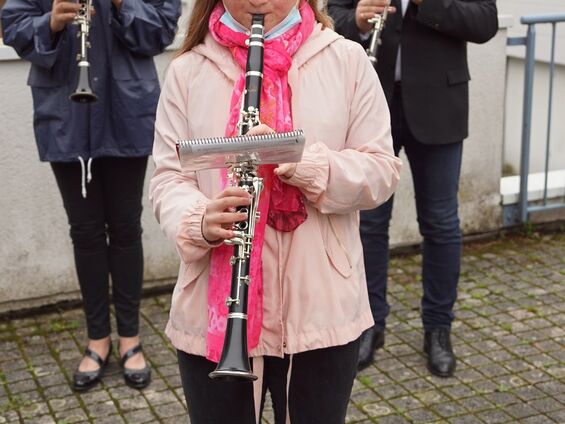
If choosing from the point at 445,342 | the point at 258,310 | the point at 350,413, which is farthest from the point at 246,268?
the point at 445,342

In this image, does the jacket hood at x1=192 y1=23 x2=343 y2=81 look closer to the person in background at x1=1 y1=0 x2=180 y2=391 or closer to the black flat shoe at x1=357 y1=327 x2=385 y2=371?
the person in background at x1=1 y1=0 x2=180 y2=391

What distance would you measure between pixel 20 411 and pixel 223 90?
2239mm

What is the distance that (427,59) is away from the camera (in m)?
4.28

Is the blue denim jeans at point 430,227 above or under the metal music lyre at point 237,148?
under

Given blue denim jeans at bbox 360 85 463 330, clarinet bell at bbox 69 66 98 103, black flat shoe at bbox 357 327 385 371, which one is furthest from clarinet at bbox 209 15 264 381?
black flat shoe at bbox 357 327 385 371

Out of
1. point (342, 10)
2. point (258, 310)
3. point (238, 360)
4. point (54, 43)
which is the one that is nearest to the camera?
point (238, 360)

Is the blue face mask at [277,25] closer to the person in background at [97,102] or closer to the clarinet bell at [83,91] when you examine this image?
the clarinet bell at [83,91]

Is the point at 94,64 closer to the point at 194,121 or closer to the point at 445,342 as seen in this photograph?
the point at 194,121

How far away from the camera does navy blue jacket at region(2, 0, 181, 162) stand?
410 centimetres

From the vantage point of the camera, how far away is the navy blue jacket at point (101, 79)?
4.10 meters

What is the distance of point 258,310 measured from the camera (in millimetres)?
2561

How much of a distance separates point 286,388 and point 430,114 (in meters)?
1.93

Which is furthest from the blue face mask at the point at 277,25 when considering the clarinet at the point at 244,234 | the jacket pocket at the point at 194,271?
the jacket pocket at the point at 194,271

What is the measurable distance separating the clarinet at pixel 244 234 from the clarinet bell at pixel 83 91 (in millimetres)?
1540
